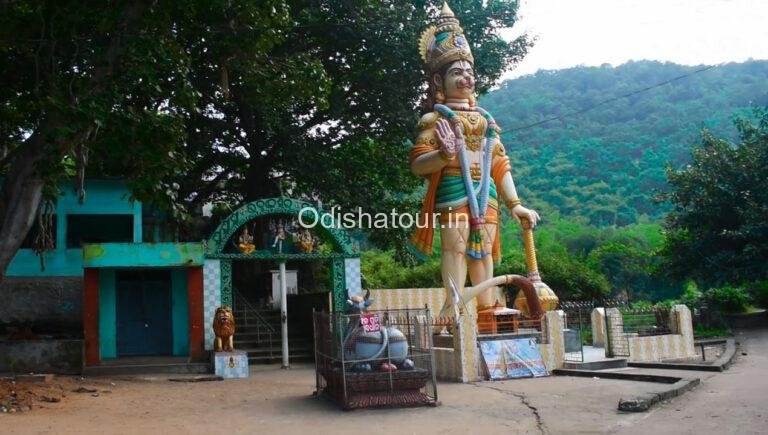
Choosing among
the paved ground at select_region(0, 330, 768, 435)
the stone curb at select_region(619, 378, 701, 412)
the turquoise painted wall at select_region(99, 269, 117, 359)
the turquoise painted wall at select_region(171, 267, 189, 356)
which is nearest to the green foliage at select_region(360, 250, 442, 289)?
the turquoise painted wall at select_region(171, 267, 189, 356)

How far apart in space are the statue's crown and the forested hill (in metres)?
37.8

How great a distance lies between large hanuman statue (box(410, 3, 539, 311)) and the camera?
13.6 metres

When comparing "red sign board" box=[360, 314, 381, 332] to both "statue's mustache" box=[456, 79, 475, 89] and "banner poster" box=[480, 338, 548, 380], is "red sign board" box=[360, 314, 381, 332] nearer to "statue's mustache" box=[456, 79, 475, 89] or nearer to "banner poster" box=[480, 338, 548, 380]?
"banner poster" box=[480, 338, 548, 380]

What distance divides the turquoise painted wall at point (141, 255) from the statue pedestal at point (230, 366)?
236cm

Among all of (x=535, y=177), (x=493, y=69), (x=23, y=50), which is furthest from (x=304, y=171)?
(x=535, y=177)

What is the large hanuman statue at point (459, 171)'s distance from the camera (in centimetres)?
1356

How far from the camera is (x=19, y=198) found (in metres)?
9.65

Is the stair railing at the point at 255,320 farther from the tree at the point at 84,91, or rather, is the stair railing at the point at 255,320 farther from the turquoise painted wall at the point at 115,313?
the tree at the point at 84,91

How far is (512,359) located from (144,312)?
8.62 m

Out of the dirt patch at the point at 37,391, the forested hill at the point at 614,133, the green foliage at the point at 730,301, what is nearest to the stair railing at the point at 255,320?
the dirt patch at the point at 37,391

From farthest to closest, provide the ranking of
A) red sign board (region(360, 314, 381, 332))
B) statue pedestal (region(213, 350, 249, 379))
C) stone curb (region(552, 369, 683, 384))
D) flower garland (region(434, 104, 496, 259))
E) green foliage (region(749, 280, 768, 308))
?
green foliage (region(749, 280, 768, 308))
flower garland (region(434, 104, 496, 259))
statue pedestal (region(213, 350, 249, 379))
stone curb (region(552, 369, 683, 384))
red sign board (region(360, 314, 381, 332))

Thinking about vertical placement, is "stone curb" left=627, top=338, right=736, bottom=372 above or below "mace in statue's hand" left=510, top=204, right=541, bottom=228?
below

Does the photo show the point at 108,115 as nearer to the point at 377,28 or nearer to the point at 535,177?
the point at 377,28

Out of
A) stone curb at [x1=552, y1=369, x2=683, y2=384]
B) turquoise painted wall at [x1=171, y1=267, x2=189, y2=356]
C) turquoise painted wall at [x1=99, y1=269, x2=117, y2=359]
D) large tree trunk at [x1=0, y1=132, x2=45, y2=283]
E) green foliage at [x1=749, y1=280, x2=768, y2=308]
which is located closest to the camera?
large tree trunk at [x1=0, y1=132, x2=45, y2=283]
